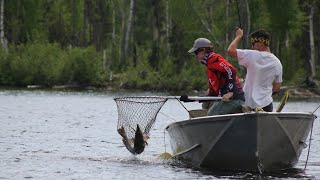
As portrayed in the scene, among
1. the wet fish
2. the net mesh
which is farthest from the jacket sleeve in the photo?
the wet fish

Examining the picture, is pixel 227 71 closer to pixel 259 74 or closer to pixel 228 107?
pixel 228 107

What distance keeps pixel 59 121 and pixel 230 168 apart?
15611 millimetres

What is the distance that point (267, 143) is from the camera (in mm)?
15109

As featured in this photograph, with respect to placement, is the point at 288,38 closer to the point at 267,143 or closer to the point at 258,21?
the point at 258,21

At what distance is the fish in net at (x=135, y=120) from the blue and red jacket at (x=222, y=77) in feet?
8.73

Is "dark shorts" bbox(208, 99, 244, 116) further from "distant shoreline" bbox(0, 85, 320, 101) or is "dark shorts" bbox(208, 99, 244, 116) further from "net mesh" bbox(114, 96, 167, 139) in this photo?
"distant shoreline" bbox(0, 85, 320, 101)

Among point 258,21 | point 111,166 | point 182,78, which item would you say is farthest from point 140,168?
point 258,21

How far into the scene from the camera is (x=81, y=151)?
20484 mm

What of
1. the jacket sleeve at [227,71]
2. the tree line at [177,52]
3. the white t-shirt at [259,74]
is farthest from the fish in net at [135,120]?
the tree line at [177,52]

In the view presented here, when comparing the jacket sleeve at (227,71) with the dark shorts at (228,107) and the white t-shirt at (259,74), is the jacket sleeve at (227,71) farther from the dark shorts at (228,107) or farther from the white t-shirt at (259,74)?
the white t-shirt at (259,74)

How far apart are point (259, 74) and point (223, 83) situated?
2.95ft

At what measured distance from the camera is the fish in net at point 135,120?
1878cm

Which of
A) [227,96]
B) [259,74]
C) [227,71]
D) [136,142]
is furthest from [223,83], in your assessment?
[136,142]

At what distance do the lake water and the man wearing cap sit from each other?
1177mm
